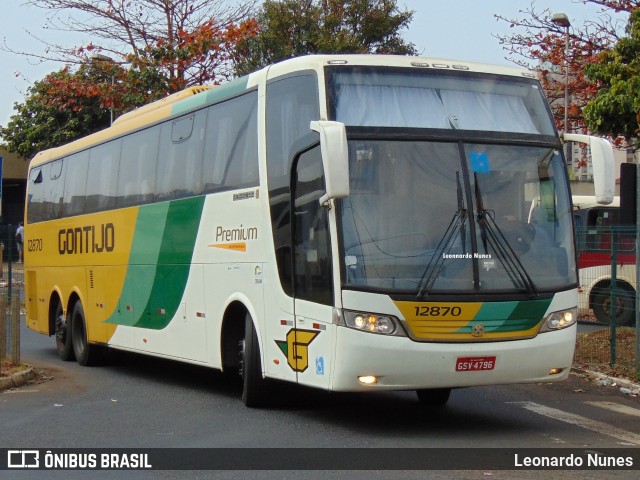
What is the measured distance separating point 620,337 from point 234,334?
698cm

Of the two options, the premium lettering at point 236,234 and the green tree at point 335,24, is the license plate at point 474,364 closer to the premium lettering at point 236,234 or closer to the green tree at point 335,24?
the premium lettering at point 236,234

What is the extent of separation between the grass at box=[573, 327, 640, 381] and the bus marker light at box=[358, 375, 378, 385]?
571 centimetres

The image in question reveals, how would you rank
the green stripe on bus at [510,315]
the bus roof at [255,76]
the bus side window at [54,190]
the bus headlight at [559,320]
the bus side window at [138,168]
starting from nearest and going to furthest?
the green stripe on bus at [510,315] → the bus headlight at [559,320] → the bus roof at [255,76] → the bus side window at [138,168] → the bus side window at [54,190]

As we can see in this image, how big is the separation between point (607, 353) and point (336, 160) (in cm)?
882

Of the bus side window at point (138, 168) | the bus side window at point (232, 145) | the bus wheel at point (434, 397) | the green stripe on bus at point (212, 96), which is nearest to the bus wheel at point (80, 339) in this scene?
the bus side window at point (138, 168)

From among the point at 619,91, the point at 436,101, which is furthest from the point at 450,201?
the point at 619,91

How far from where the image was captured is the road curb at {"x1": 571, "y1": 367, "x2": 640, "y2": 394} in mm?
13352

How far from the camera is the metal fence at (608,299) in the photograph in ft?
50.1

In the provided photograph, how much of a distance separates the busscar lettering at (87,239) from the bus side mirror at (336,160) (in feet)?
24.0

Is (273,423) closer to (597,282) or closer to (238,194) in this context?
(238,194)

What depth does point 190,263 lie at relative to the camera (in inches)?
513

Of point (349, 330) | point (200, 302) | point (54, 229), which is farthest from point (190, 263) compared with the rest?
point (54, 229)

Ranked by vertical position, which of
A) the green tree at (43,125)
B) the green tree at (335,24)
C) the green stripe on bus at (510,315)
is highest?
the green tree at (335,24)

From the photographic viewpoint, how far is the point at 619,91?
17.1 meters
